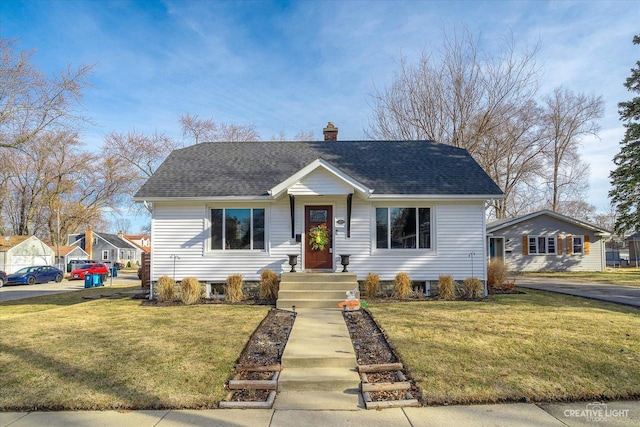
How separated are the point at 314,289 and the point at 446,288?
3.89 m

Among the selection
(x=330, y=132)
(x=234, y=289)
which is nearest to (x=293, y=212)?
(x=234, y=289)

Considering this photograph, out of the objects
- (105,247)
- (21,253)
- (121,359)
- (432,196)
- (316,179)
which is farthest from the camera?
(105,247)

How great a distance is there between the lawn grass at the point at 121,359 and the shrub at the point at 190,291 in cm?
175

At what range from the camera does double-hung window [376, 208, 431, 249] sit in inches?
A: 450

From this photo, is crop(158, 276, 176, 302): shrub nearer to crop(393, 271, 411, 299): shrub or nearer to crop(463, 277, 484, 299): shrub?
crop(393, 271, 411, 299): shrub

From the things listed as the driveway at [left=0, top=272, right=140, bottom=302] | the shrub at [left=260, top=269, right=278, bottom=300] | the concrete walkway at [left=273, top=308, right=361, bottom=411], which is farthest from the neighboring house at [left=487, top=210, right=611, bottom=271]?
the driveway at [left=0, top=272, right=140, bottom=302]

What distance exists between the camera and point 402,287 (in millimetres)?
10648

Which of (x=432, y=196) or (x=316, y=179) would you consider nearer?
(x=316, y=179)

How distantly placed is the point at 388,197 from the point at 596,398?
7.33 meters

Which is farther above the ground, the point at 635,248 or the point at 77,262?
the point at 635,248

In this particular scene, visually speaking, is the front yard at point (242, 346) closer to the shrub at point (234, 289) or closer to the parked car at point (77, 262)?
the shrub at point (234, 289)

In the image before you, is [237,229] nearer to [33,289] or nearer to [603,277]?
[33,289]

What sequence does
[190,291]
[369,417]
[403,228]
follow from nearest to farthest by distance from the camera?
[369,417], [190,291], [403,228]

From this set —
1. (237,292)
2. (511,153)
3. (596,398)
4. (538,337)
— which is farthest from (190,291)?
(511,153)
